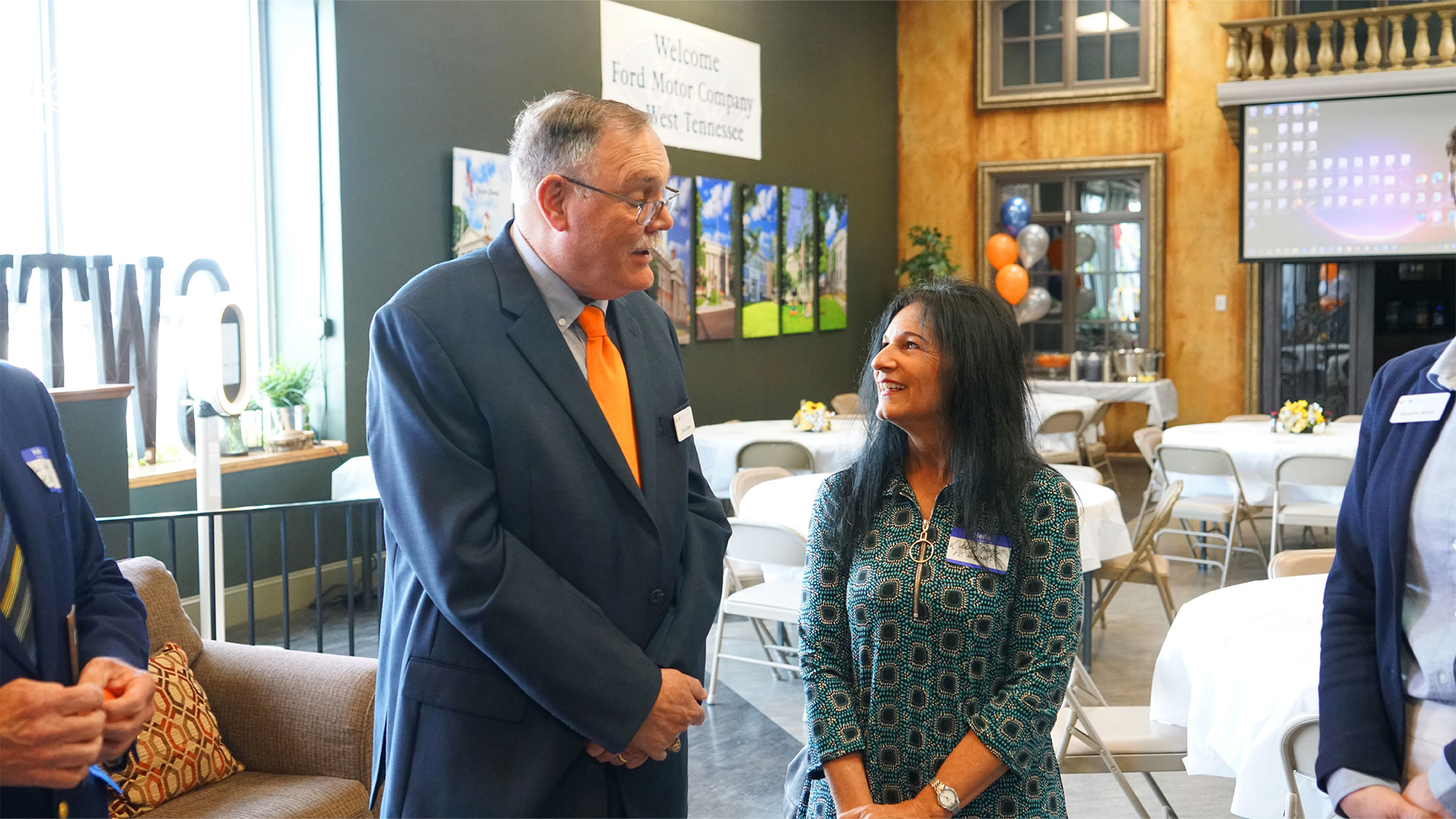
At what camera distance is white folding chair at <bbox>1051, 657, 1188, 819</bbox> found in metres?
2.61

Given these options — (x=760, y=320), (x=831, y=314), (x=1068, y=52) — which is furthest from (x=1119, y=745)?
(x=1068, y=52)

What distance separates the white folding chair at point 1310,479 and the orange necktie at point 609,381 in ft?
16.2

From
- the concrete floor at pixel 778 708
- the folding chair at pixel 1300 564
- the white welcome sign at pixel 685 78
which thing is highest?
the white welcome sign at pixel 685 78

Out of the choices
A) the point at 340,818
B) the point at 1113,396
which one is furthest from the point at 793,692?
the point at 1113,396

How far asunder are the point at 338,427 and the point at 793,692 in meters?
3.15

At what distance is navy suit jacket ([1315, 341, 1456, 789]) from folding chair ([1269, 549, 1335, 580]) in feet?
6.02

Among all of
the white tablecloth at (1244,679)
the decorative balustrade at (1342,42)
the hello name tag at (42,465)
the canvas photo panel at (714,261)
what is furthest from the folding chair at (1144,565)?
the decorative balustrade at (1342,42)

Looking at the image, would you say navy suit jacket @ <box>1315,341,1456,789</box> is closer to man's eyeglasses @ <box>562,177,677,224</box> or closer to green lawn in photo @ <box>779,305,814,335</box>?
man's eyeglasses @ <box>562,177,677,224</box>

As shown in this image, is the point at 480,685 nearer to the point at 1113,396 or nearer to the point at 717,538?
the point at 717,538

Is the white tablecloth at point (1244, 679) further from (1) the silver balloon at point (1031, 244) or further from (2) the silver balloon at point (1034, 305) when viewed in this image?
(1) the silver balloon at point (1031, 244)

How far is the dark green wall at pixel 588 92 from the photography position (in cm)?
654

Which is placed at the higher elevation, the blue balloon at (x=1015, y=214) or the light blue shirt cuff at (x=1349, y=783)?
the blue balloon at (x=1015, y=214)

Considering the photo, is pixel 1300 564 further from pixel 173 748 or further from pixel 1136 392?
pixel 1136 392

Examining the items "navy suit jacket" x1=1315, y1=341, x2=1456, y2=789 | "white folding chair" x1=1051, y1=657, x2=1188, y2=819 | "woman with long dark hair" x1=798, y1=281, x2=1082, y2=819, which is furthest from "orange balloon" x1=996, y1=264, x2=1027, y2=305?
"navy suit jacket" x1=1315, y1=341, x2=1456, y2=789
